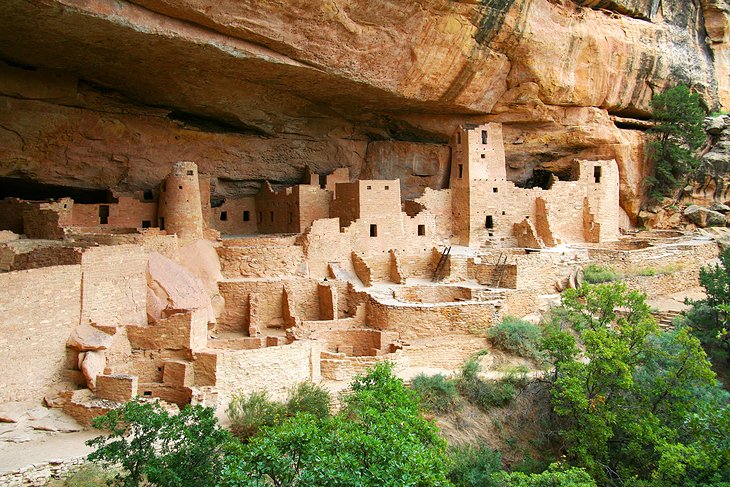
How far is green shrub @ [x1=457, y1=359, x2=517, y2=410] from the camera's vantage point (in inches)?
489

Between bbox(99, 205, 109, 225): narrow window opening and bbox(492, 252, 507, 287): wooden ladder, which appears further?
bbox(99, 205, 109, 225): narrow window opening

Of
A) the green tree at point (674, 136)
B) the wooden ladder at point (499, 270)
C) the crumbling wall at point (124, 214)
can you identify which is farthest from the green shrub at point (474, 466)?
the green tree at point (674, 136)

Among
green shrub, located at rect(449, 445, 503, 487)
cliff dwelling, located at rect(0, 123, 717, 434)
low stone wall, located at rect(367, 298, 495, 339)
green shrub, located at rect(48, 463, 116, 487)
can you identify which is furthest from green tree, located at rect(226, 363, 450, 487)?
low stone wall, located at rect(367, 298, 495, 339)

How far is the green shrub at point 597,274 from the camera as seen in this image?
17078 mm

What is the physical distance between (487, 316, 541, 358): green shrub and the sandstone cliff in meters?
6.98

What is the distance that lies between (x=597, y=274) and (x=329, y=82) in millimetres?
8503

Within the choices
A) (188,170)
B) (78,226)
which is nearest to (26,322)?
(78,226)

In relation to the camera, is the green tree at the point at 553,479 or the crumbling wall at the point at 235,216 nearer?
the green tree at the point at 553,479

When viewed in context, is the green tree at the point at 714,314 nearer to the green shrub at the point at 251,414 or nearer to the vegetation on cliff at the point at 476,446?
the vegetation on cliff at the point at 476,446

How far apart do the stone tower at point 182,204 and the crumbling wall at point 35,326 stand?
4.97 meters

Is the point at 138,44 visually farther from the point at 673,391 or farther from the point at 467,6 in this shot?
the point at 673,391

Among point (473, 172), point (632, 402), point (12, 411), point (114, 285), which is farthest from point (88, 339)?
point (473, 172)

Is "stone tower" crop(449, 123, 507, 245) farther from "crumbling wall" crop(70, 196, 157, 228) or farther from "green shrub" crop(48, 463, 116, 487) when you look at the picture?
"green shrub" crop(48, 463, 116, 487)

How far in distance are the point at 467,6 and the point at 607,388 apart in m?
9.19
